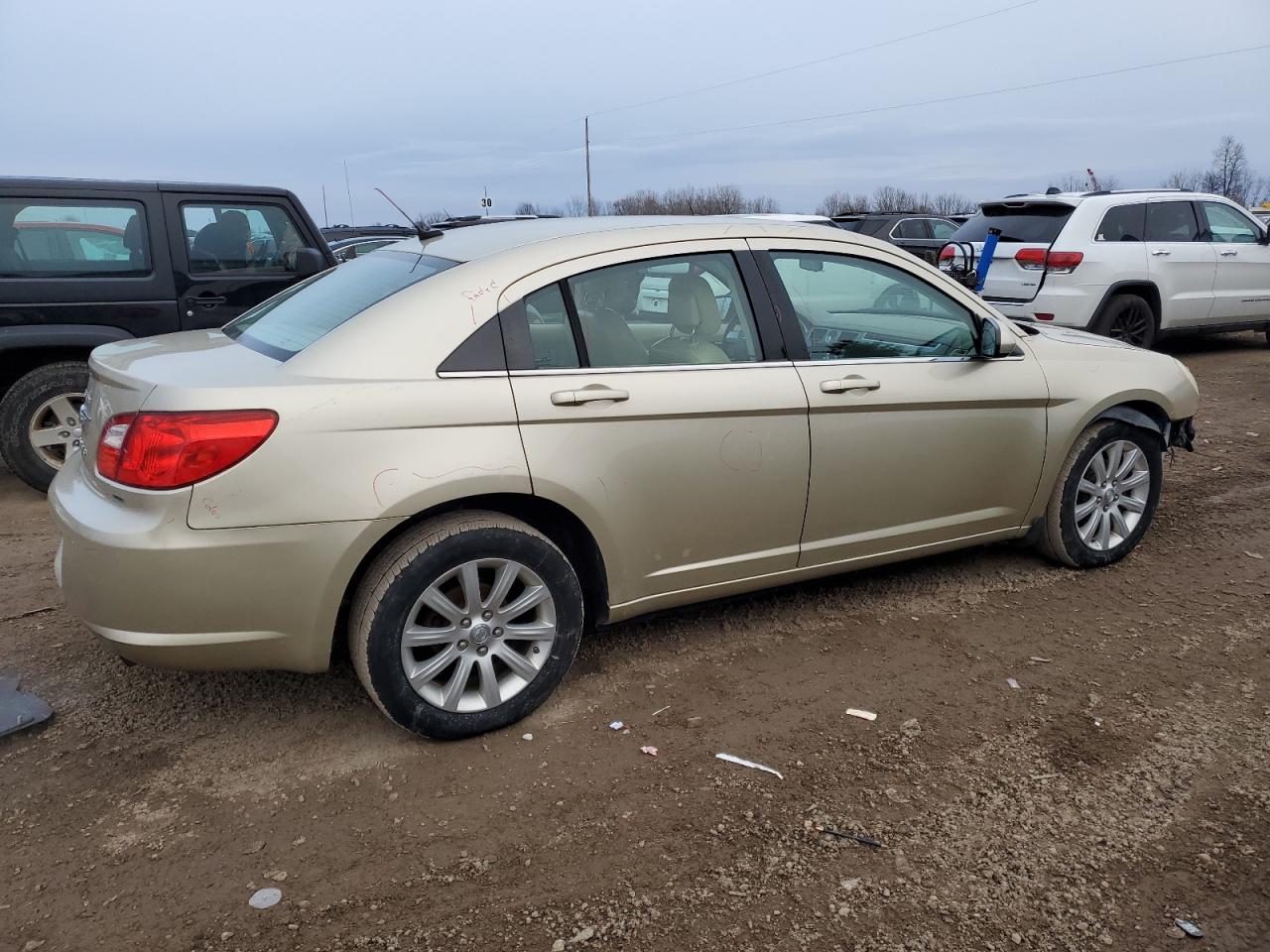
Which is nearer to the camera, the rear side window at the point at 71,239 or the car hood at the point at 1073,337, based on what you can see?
the car hood at the point at 1073,337

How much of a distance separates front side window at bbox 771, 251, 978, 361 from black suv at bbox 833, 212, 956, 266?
367 inches

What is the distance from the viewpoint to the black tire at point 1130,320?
9.32 m

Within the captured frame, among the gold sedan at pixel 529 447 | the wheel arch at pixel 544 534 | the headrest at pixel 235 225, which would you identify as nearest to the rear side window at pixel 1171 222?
the gold sedan at pixel 529 447

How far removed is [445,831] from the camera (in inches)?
110

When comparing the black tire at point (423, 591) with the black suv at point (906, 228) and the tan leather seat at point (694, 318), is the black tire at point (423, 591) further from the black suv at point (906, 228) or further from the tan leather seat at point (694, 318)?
the black suv at point (906, 228)

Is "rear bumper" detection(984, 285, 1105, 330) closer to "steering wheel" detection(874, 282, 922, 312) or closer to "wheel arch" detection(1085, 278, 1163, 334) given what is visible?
"wheel arch" detection(1085, 278, 1163, 334)

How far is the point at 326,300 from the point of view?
11.7 feet

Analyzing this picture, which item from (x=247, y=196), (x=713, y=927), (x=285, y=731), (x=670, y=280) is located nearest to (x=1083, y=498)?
(x=670, y=280)

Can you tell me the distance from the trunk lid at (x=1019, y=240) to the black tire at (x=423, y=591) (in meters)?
7.30

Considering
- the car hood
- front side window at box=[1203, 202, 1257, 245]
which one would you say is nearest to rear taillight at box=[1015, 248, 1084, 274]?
front side window at box=[1203, 202, 1257, 245]

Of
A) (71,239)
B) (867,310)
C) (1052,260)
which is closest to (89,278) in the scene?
(71,239)

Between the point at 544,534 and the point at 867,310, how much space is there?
1683mm

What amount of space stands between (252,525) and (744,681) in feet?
6.01

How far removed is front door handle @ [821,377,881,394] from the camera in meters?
3.70
